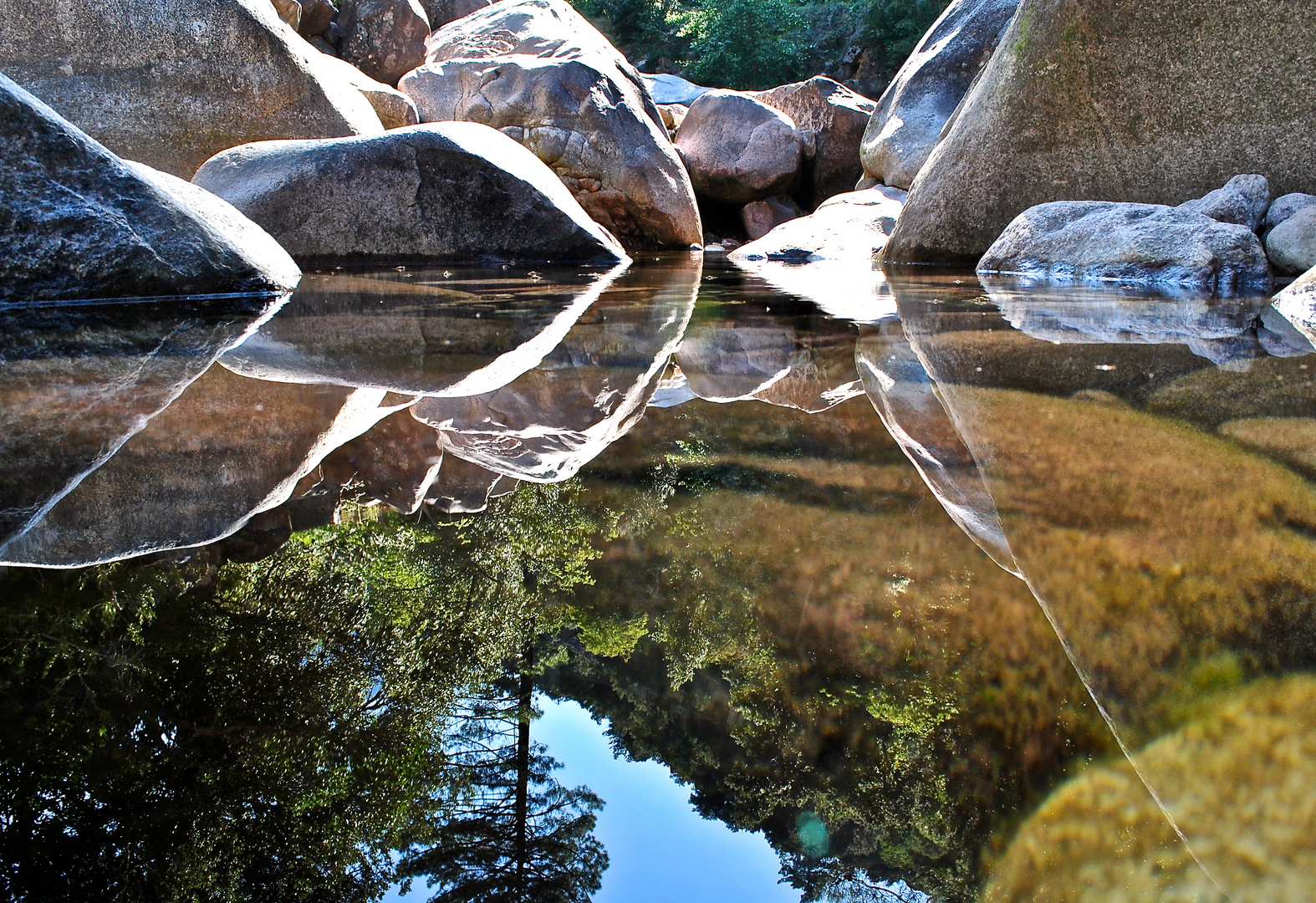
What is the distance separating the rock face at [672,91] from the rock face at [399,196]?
1084cm

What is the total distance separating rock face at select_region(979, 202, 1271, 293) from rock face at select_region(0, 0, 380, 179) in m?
6.05

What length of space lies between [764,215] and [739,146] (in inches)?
45.8

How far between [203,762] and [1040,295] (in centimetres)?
467

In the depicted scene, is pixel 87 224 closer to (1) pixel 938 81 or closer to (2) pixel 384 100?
(2) pixel 384 100

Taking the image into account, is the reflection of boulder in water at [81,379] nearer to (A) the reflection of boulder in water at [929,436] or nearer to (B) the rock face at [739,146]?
(A) the reflection of boulder in water at [929,436]

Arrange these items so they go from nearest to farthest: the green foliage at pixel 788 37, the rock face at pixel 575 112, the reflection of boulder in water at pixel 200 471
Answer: the reflection of boulder in water at pixel 200 471 → the rock face at pixel 575 112 → the green foliage at pixel 788 37

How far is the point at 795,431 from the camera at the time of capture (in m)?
2.15

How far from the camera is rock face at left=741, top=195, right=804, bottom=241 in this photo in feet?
47.0

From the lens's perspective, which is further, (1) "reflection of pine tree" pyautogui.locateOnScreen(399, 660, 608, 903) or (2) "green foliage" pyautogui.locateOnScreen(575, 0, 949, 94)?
(2) "green foliage" pyautogui.locateOnScreen(575, 0, 949, 94)

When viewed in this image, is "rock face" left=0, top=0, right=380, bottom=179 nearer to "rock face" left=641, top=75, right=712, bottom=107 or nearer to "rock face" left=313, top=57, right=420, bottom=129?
"rock face" left=313, top=57, right=420, bottom=129

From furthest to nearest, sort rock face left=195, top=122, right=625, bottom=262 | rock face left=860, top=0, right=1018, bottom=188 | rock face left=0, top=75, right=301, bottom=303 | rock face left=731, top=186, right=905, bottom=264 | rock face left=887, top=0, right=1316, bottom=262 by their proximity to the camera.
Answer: rock face left=860, top=0, right=1018, bottom=188
rock face left=731, top=186, right=905, bottom=264
rock face left=195, top=122, right=625, bottom=262
rock face left=887, top=0, right=1316, bottom=262
rock face left=0, top=75, right=301, bottom=303

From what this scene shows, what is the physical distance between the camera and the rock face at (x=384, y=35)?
14547mm

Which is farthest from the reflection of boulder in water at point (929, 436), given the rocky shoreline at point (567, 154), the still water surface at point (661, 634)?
the rocky shoreline at point (567, 154)

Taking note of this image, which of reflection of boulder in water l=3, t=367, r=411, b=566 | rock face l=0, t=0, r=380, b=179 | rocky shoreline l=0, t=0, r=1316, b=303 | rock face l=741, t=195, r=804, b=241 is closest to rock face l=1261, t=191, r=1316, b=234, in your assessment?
rocky shoreline l=0, t=0, r=1316, b=303
